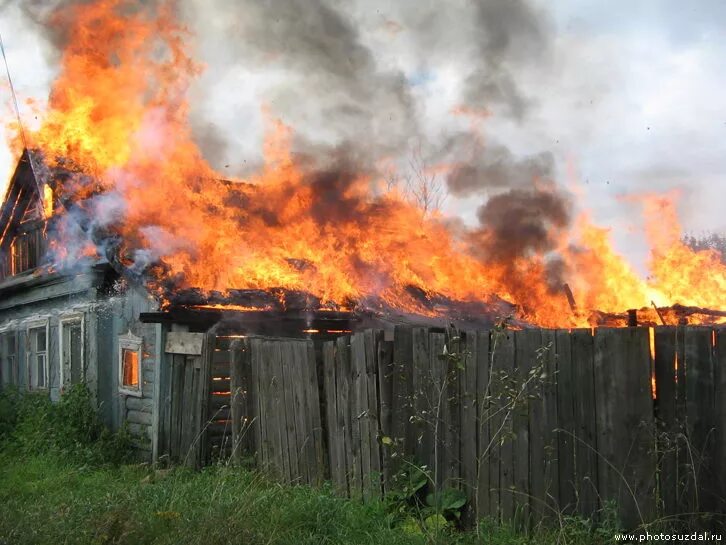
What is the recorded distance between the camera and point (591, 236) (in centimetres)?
1510

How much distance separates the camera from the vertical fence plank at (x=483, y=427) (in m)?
5.37

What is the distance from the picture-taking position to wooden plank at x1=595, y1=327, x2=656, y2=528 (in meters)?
4.54

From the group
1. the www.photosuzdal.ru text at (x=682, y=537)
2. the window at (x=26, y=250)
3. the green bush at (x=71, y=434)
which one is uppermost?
the window at (x=26, y=250)

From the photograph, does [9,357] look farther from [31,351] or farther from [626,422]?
[626,422]

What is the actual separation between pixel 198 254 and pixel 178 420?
272cm

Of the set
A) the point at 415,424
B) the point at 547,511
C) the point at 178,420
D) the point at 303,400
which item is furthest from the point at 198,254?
the point at 547,511

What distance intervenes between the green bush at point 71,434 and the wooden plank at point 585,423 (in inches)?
322

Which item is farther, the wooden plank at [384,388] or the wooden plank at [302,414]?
the wooden plank at [302,414]

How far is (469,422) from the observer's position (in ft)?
18.2

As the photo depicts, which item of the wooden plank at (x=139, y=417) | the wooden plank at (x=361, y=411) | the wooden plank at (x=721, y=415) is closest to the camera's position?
the wooden plank at (x=721, y=415)

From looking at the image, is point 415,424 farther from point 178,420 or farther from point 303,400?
point 178,420

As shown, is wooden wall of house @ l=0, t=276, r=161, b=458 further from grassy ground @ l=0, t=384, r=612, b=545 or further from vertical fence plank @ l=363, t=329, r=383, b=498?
vertical fence plank @ l=363, t=329, r=383, b=498

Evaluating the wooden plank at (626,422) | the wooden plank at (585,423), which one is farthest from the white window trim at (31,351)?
the wooden plank at (626,422)

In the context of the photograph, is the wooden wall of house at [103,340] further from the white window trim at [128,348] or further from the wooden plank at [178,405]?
the wooden plank at [178,405]
